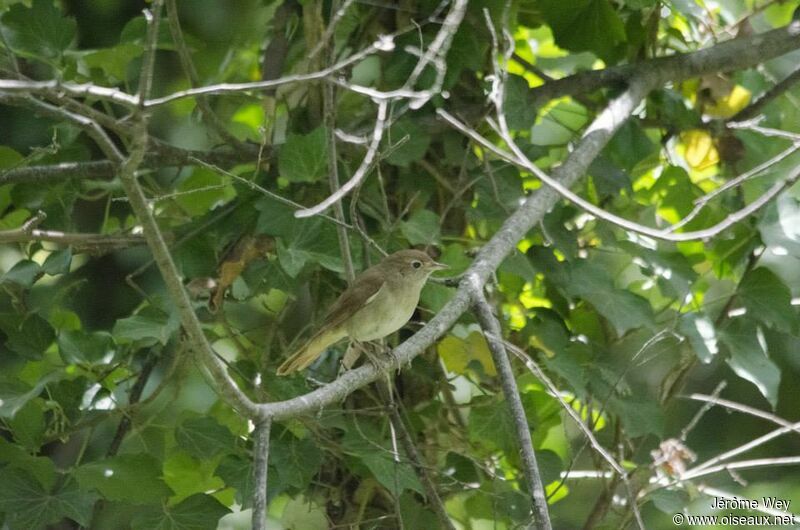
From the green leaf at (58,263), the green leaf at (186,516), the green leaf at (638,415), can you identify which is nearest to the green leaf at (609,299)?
the green leaf at (638,415)

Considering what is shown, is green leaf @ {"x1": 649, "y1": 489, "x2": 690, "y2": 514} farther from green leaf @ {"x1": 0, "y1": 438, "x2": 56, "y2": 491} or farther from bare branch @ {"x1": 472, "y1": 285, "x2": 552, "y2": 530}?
green leaf @ {"x1": 0, "y1": 438, "x2": 56, "y2": 491}

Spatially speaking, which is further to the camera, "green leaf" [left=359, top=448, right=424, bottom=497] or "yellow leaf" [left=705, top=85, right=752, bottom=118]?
"yellow leaf" [left=705, top=85, right=752, bottom=118]

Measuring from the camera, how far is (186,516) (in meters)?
3.51

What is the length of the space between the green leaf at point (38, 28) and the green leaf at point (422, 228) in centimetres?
145

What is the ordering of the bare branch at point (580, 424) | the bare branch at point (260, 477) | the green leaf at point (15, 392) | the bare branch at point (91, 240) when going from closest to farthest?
the bare branch at point (260, 477)
the bare branch at point (580, 424)
the green leaf at point (15, 392)
the bare branch at point (91, 240)

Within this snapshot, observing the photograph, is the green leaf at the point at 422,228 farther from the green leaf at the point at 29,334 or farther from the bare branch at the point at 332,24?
the green leaf at the point at 29,334

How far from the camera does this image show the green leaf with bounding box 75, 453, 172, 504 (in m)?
3.42

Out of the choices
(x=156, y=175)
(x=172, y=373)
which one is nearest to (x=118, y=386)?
(x=172, y=373)

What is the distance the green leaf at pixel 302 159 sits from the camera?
357 cm

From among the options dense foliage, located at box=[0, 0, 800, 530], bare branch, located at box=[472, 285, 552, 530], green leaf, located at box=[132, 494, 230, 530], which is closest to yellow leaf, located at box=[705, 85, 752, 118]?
dense foliage, located at box=[0, 0, 800, 530]

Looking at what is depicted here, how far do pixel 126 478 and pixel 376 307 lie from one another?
107cm

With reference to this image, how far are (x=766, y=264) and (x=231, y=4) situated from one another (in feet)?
8.14

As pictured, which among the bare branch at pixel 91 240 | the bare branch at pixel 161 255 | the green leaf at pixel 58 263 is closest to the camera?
the bare branch at pixel 161 255

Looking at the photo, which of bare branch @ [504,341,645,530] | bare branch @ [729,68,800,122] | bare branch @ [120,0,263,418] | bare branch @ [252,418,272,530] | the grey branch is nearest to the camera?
bare branch @ [120,0,263,418]
